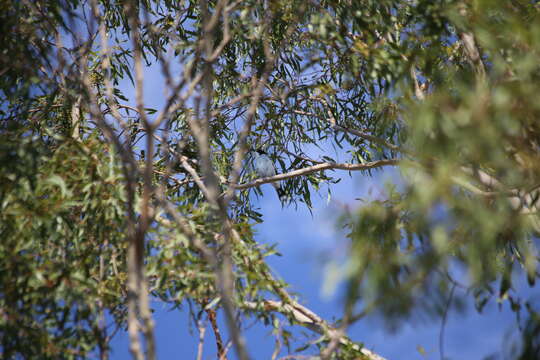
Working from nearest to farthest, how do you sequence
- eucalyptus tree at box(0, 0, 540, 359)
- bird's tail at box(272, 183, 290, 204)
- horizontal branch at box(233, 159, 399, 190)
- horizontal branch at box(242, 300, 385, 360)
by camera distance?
1. eucalyptus tree at box(0, 0, 540, 359)
2. horizontal branch at box(242, 300, 385, 360)
3. horizontal branch at box(233, 159, 399, 190)
4. bird's tail at box(272, 183, 290, 204)

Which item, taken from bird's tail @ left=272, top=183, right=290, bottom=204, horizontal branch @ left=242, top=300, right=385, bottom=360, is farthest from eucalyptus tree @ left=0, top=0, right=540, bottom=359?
bird's tail @ left=272, top=183, right=290, bottom=204

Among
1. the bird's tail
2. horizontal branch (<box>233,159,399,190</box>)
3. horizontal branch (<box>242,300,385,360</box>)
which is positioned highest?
the bird's tail

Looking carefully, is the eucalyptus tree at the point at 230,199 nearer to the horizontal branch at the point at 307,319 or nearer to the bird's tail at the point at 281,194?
the horizontal branch at the point at 307,319

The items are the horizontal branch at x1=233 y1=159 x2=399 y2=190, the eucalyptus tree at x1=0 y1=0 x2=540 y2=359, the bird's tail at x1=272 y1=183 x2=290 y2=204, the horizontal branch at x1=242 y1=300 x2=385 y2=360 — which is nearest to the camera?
the eucalyptus tree at x1=0 y1=0 x2=540 y2=359

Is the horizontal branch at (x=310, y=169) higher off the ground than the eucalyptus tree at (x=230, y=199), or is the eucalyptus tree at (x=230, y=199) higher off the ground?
the horizontal branch at (x=310, y=169)

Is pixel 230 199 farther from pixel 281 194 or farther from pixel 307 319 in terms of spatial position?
pixel 281 194

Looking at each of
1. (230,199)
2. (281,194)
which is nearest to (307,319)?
(230,199)

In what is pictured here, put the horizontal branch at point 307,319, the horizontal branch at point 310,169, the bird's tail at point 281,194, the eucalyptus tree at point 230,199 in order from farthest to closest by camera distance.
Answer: the bird's tail at point 281,194, the horizontal branch at point 310,169, the horizontal branch at point 307,319, the eucalyptus tree at point 230,199

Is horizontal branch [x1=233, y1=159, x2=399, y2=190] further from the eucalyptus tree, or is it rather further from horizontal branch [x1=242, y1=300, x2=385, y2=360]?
horizontal branch [x1=242, y1=300, x2=385, y2=360]

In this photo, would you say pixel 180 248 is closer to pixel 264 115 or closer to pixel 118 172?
pixel 118 172

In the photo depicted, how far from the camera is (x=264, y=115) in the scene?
453cm

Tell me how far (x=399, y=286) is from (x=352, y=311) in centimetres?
18

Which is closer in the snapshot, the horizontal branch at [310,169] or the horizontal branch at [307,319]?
the horizontal branch at [307,319]

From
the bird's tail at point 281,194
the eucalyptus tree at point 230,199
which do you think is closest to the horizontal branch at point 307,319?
the eucalyptus tree at point 230,199
